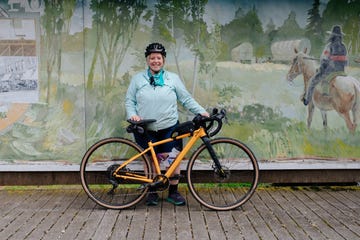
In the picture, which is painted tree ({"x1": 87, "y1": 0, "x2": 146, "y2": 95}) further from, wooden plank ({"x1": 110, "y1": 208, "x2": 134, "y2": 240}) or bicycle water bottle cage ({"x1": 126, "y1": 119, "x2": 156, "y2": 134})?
wooden plank ({"x1": 110, "y1": 208, "x2": 134, "y2": 240})

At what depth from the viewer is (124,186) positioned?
21.1ft

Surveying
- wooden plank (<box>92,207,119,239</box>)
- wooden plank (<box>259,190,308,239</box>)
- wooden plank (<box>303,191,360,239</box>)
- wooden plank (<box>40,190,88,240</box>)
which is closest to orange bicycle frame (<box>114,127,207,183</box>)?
wooden plank (<box>92,207,119,239</box>)

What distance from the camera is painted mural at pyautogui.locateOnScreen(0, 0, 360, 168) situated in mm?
6047

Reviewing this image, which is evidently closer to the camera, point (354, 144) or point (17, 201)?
point (17, 201)

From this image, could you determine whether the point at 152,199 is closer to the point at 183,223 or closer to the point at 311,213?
the point at 183,223

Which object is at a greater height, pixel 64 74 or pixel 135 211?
pixel 64 74

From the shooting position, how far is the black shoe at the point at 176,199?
5590mm

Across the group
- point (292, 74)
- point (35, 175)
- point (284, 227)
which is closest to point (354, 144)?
point (292, 74)

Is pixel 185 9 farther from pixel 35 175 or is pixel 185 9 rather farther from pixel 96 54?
pixel 35 175

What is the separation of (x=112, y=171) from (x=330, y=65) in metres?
2.87

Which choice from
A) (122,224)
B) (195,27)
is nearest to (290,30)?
(195,27)

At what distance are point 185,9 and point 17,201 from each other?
9.43 feet

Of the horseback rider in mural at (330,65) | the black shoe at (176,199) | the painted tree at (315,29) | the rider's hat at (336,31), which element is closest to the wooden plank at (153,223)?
the black shoe at (176,199)

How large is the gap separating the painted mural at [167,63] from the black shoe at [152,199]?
90 centimetres
